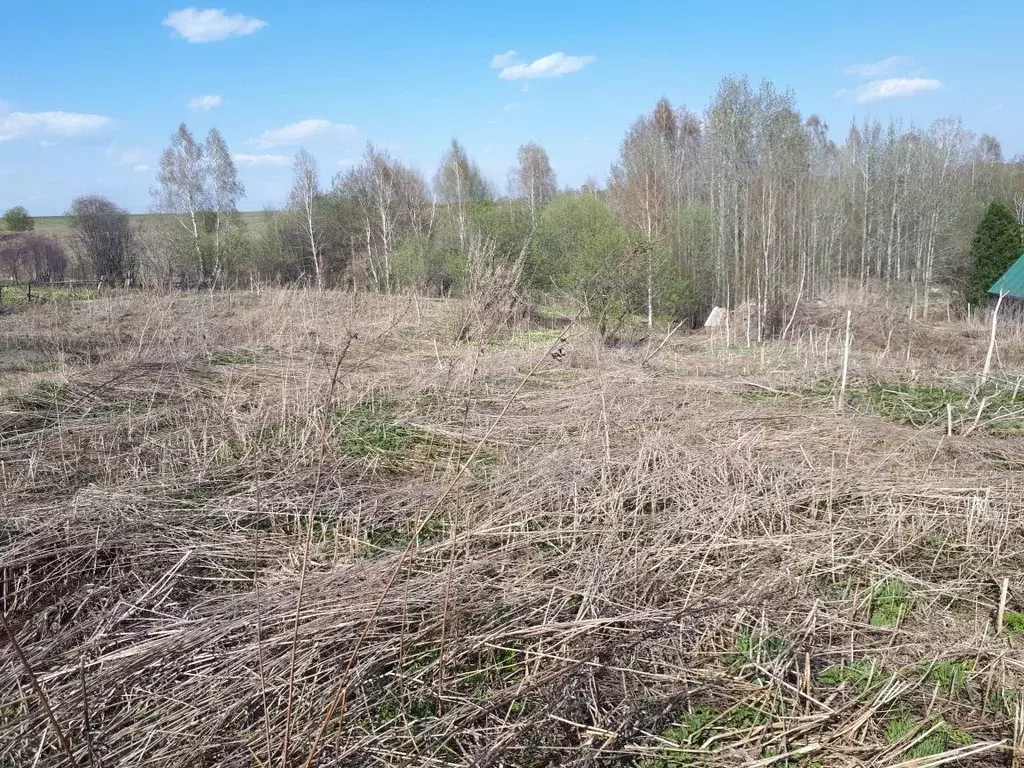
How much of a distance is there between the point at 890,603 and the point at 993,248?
22.2 m

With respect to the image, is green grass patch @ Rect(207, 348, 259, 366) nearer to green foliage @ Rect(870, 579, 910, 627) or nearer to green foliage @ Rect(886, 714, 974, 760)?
green foliage @ Rect(870, 579, 910, 627)

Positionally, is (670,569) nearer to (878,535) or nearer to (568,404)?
(878,535)

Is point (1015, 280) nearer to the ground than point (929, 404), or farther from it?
farther from it

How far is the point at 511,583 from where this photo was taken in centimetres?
338

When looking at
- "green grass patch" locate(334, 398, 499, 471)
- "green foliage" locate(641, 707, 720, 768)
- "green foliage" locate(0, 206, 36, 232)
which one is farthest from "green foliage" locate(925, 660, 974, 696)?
"green foliage" locate(0, 206, 36, 232)

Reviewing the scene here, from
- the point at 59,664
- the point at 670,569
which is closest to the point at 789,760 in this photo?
the point at 670,569

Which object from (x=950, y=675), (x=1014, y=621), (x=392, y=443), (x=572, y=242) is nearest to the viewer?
(x=950, y=675)

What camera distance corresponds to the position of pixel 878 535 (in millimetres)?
3982

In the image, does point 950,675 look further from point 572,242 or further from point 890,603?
point 572,242

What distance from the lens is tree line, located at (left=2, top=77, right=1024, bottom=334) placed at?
1884cm

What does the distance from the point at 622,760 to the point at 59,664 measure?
235cm

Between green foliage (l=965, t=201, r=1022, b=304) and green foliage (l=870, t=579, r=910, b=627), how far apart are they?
2134 centimetres

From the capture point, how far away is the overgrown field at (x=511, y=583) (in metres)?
2.40

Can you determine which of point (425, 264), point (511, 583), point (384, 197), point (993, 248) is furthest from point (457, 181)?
point (511, 583)
